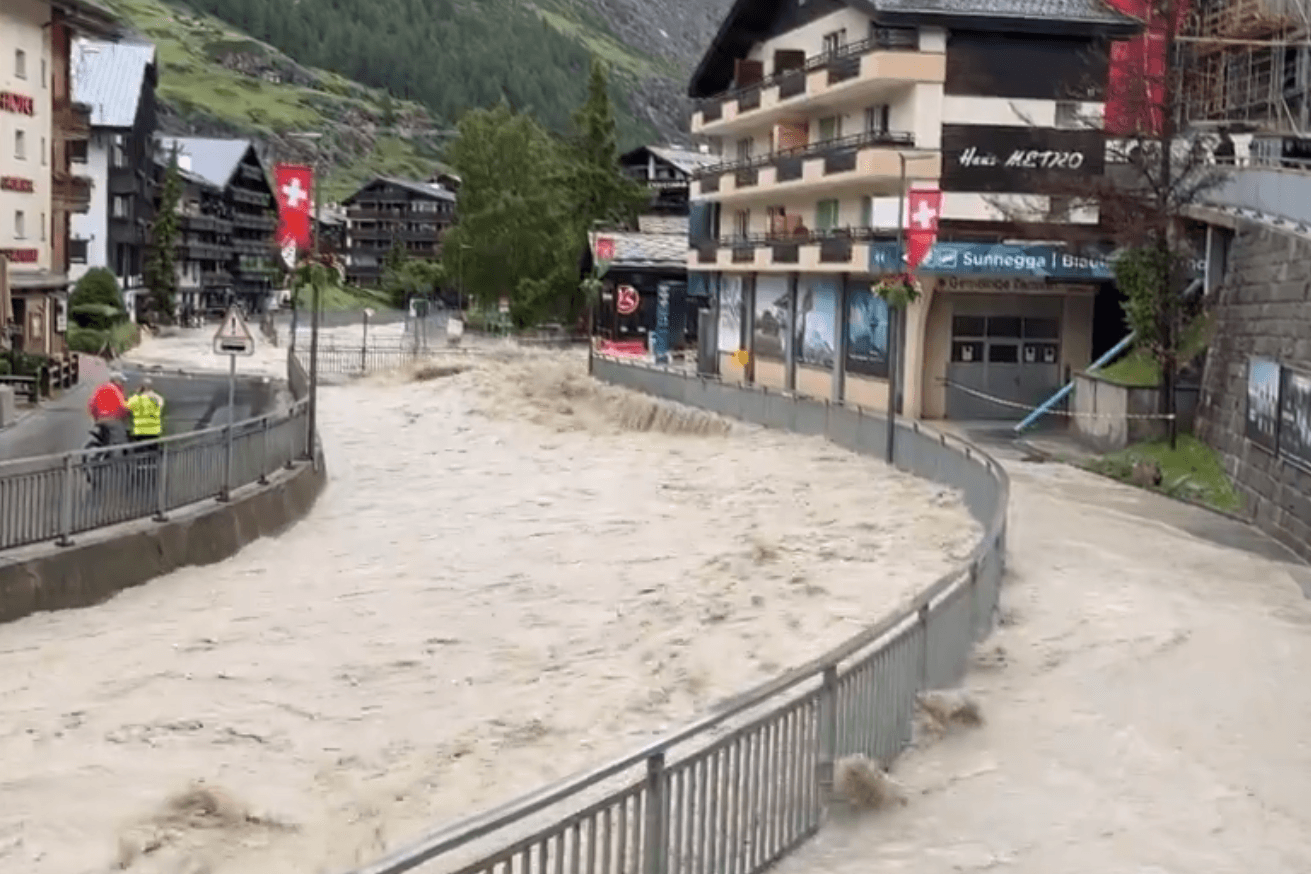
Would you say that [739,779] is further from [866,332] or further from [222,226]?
[222,226]

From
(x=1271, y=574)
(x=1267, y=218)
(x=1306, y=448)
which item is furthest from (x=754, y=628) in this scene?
(x=1267, y=218)

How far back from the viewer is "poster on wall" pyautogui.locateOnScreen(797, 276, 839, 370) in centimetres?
4900

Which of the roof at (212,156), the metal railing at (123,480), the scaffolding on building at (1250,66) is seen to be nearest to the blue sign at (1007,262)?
the scaffolding on building at (1250,66)

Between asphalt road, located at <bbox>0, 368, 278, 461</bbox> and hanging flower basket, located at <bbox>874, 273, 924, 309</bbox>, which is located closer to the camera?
asphalt road, located at <bbox>0, 368, 278, 461</bbox>

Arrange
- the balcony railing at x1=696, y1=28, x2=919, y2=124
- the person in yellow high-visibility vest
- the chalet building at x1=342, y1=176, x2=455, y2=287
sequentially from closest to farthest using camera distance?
the person in yellow high-visibility vest < the balcony railing at x1=696, y1=28, x2=919, y2=124 < the chalet building at x1=342, y1=176, x2=455, y2=287

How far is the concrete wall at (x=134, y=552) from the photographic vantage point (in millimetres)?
17391

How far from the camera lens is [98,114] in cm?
8594

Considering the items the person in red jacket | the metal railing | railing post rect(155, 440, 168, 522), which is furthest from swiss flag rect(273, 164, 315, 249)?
railing post rect(155, 440, 168, 522)

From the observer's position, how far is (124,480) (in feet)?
64.3

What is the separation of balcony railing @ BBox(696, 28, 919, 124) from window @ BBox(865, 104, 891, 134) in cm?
122

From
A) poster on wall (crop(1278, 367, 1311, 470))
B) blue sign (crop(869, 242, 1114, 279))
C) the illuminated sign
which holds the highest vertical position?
the illuminated sign

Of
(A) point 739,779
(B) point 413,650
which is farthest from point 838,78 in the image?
(A) point 739,779

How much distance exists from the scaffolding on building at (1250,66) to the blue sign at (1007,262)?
4.12 metres

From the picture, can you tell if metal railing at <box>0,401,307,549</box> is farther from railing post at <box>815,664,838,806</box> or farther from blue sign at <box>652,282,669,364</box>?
blue sign at <box>652,282,669,364</box>
